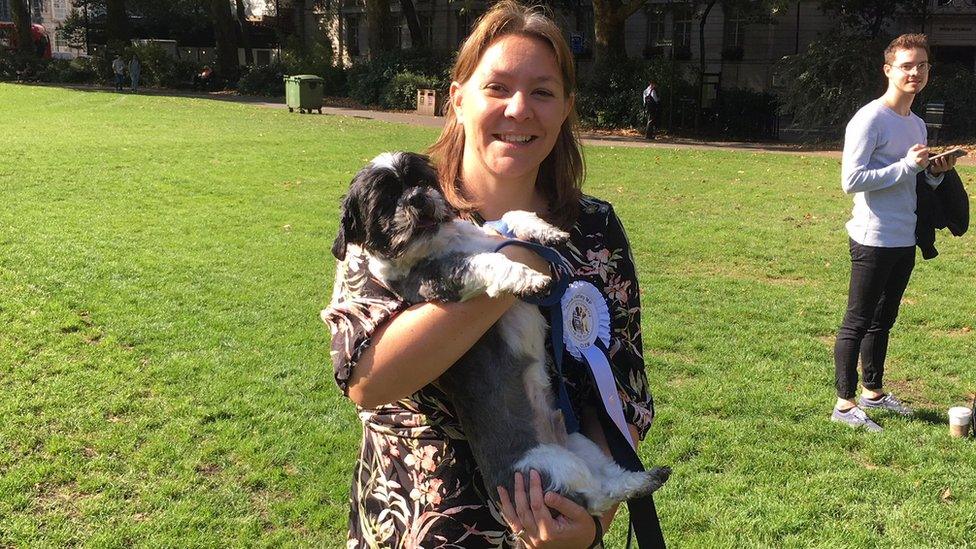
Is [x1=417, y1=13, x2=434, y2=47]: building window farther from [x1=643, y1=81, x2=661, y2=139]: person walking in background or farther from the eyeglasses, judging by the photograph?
the eyeglasses

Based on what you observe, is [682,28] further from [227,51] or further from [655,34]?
[227,51]

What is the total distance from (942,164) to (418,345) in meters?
5.20

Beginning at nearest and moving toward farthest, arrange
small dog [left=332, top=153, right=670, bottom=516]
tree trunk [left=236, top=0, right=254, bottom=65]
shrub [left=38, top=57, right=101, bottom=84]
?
small dog [left=332, top=153, right=670, bottom=516] → shrub [left=38, top=57, right=101, bottom=84] → tree trunk [left=236, top=0, right=254, bottom=65]

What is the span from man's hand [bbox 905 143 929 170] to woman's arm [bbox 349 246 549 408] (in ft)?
15.6

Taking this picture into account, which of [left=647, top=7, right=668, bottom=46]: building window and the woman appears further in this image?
[left=647, top=7, right=668, bottom=46]: building window

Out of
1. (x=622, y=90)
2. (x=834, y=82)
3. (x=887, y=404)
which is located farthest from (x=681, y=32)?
(x=887, y=404)

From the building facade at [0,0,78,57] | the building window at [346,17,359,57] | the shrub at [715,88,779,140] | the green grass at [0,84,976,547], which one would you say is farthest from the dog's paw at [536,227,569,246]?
the building facade at [0,0,78,57]

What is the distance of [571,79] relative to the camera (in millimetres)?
2527

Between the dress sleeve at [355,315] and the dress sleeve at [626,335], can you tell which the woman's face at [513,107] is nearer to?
the dress sleeve at [626,335]

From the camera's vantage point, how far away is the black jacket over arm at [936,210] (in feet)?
19.7

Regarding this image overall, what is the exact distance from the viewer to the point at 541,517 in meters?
1.99

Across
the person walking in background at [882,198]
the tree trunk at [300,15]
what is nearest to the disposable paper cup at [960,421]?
the person walking in background at [882,198]

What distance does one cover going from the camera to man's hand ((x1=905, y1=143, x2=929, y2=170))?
18.3 feet

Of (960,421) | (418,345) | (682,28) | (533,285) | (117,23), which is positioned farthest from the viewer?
(117,23)
